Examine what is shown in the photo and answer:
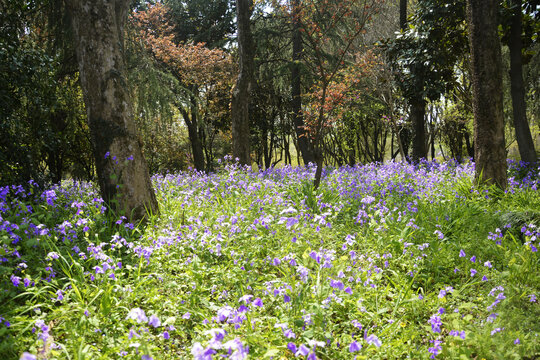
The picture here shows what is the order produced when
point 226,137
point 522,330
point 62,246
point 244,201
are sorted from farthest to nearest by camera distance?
point 226,137, point 244,201, point 62,246, point 522,330

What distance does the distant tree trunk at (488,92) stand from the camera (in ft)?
18.8

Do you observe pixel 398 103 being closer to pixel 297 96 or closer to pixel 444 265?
pixel 297 96

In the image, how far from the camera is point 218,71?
55.6ft

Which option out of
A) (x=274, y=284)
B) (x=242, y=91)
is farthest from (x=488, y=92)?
(x=242, y=91)

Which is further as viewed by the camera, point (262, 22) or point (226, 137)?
point (226, 137)

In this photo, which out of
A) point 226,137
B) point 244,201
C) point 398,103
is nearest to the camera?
point 244,201

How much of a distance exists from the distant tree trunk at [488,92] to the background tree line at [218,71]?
12cm

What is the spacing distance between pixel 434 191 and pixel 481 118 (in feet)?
4.94

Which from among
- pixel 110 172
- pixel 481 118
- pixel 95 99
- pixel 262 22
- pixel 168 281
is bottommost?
pixel 168 281

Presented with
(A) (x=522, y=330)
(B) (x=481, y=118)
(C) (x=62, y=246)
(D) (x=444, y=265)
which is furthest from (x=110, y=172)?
(B) (x=481, y=118)

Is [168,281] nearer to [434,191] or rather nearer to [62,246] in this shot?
[62,246]

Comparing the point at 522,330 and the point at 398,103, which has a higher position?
the point at 398,103

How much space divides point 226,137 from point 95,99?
1698cm

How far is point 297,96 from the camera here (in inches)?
560
